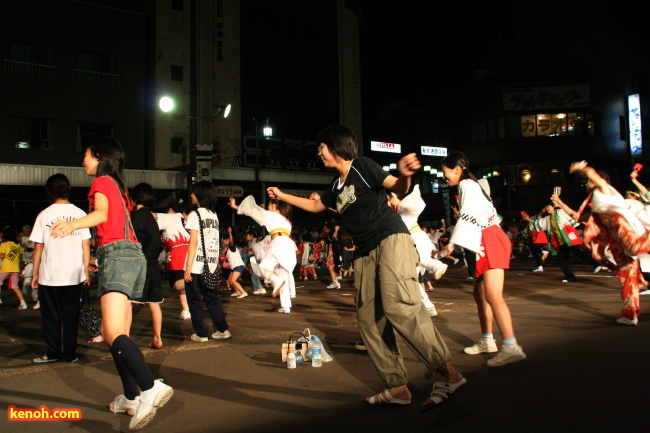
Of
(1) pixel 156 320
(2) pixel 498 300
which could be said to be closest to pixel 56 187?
(1) pixel 156 320

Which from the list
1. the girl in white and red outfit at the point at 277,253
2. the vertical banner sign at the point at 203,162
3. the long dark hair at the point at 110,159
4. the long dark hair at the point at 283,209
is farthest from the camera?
the vertical banner sign at the point at 203,162

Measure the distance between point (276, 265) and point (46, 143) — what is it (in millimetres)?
21291

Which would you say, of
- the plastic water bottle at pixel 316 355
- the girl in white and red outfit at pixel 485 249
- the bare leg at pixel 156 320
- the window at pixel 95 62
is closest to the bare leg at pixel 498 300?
the girl in white and red outfit at pixel 485 249

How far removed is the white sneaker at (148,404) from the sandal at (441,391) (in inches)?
70.7

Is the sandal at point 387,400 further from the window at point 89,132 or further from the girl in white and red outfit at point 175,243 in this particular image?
the window at point 89,132

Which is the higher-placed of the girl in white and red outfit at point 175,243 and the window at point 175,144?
the window at point 175,144

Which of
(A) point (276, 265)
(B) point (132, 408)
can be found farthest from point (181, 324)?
(B) point (132, 408)

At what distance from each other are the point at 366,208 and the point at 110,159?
197 cm

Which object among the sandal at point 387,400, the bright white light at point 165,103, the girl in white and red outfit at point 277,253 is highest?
the bright white light at point 165,103

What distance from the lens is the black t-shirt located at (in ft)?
12.3

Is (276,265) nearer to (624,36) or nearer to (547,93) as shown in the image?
(547,93)

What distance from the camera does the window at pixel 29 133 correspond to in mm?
24034

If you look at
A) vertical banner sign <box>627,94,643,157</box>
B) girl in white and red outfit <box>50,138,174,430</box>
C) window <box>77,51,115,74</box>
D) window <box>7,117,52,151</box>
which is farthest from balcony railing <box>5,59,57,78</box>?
vertical banner sign <box>627,94,643,157</box>

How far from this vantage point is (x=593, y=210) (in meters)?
6.25
